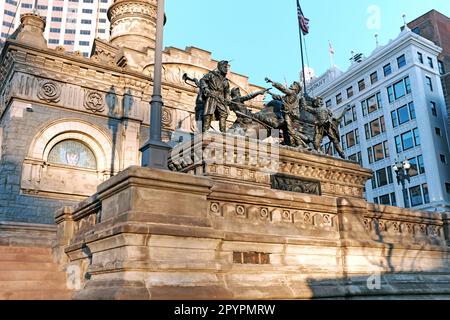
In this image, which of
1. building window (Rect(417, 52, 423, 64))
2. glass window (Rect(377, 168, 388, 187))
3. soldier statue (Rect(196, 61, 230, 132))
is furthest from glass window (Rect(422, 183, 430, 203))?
soldier statue (Rect(196, 61, 230, 132))

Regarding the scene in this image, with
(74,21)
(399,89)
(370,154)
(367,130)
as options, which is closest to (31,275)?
(399,89)

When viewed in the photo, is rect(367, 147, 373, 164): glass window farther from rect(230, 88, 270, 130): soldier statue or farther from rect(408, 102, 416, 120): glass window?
rect(230, 88, 270, 130): soldier statue

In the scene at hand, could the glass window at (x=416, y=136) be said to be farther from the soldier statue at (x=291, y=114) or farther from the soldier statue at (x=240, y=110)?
the soldier statue at (x=240, y=110)

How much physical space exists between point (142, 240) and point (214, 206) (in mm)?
1897

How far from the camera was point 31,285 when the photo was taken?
29.1 ft

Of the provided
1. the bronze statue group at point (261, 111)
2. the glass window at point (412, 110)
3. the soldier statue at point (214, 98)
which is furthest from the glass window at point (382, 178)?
the soldier statue at point (214, 98)

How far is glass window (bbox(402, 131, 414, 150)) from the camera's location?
49.1 metres

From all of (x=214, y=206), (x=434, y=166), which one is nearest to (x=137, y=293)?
(x=214, y=206)

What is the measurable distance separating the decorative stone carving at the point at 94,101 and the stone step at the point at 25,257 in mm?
12952

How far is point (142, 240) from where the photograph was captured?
6.66 meters

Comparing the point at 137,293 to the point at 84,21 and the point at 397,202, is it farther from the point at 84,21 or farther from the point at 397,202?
the point at 84,21

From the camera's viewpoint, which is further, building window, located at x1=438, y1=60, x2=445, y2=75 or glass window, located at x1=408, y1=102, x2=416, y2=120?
building window, located at x1=438, y1=60, x2=445, y2=75

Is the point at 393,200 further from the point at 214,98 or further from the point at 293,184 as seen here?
the point at 214,98

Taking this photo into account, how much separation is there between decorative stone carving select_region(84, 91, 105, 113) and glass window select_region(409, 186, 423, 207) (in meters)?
37.8
